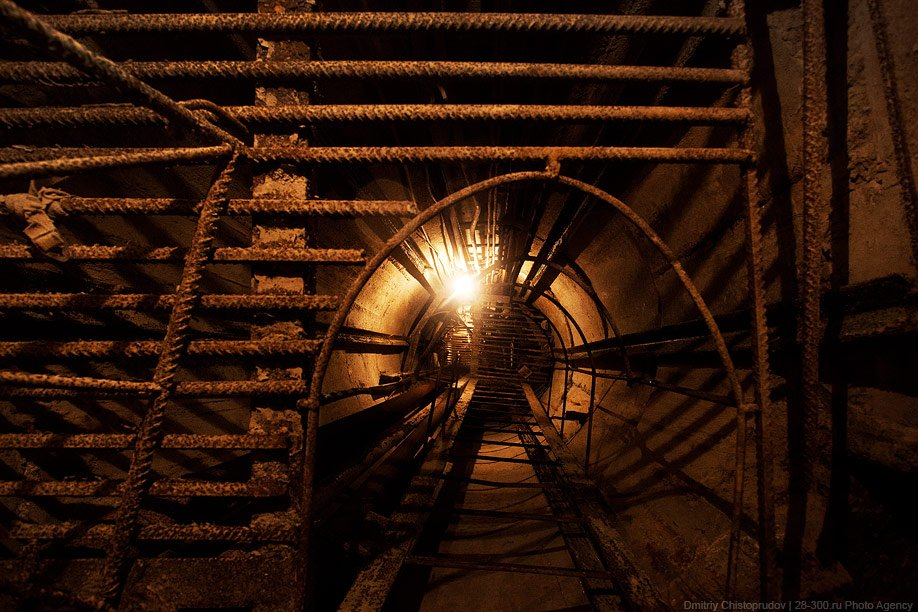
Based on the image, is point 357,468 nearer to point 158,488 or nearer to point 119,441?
point 158,488

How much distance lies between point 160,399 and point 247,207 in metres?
1.00

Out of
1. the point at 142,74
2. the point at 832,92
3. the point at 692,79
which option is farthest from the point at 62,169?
the point at 832,92

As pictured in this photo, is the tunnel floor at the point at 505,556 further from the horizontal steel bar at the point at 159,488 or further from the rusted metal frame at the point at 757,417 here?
the horizontal steel bar at the point at 159,488

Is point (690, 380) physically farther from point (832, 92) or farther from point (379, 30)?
point (379, 30)

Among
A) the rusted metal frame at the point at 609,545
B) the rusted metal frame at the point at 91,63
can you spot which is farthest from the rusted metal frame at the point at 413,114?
the rusted metal frame at the point at 609,545

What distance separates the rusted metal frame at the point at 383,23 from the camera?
1.52 m

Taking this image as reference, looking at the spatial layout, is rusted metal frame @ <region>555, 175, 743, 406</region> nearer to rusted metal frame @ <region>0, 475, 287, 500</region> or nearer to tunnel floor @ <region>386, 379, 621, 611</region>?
tunnel floor @ <region>386, 379, 621, 611</region>

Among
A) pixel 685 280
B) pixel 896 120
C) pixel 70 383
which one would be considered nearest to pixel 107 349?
pixel 70 383

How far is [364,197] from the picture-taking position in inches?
147

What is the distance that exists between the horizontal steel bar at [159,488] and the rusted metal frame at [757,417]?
2025 millimetres

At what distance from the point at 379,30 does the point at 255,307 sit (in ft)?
5.13

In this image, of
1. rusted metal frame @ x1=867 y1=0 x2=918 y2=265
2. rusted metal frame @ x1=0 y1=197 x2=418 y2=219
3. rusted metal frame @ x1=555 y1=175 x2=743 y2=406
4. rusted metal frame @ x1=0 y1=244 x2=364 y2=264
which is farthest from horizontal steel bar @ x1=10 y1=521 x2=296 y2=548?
rusted metal frame @ x1=867 y1=0 x2=918 y2=265

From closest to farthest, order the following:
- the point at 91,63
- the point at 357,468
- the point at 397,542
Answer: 1. the point at 91,63
2. the point at 397,542
3. the point at 357,468

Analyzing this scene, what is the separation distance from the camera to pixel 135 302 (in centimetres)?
153
